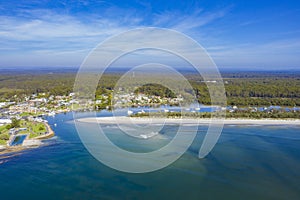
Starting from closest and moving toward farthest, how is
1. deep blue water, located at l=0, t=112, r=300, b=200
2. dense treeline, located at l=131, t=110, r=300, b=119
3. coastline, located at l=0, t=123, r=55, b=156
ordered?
deep blue water, located at l=0, t=112, r=300, b=200 < coastline, located at l=0, t=123, r=55, b=156 < dense treeline, located at l=131, t=110, r=300, b=119

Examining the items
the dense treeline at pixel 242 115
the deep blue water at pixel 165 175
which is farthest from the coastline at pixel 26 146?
the dense treeline at pixel 242 115

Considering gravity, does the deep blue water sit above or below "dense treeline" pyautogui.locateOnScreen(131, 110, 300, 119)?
below

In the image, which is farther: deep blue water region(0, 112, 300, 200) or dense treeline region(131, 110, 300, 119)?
dense treeline region(131, 110, 300, 119)

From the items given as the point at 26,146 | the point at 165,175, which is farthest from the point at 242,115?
the point at 26,146

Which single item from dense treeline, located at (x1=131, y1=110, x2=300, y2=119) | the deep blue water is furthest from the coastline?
dense treeline, located at (x1=131, y1=110, x2=300, y2=119)

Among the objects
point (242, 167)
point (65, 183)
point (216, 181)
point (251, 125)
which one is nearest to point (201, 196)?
point (216, 181)

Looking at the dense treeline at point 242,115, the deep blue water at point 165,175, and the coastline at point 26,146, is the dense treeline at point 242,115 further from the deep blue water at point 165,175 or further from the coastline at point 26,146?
the coastline at point 26,146

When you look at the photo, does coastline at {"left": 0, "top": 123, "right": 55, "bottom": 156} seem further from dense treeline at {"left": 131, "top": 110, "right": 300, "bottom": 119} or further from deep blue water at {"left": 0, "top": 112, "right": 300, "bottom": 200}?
dense treeline at {"left": 131, "top": 110, "right": 300, "bottom": 119}

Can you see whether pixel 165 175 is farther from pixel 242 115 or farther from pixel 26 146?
pixel 242 115

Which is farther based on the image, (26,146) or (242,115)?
(242,115)
